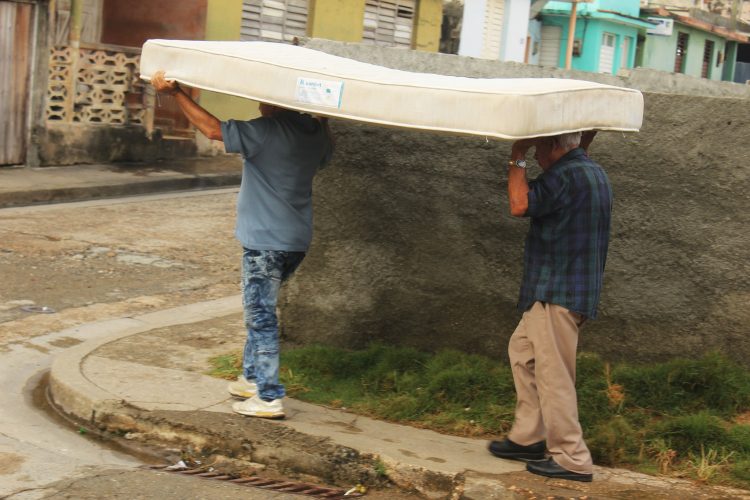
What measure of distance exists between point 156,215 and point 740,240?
26.8 ft

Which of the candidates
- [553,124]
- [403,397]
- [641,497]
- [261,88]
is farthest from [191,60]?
[641,497]

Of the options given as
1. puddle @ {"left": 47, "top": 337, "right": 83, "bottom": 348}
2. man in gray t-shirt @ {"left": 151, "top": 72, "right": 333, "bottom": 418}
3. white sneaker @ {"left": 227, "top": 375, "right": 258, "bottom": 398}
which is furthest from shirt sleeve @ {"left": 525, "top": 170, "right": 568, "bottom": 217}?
puddle @ {"left": 47, "top": 337, "right": 83, "bottom": 348}

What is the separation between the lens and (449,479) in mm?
5090

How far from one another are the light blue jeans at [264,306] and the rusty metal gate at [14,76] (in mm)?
9938

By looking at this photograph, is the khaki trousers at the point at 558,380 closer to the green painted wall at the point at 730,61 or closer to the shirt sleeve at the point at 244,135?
the shirt sleeve at the point at 244,135

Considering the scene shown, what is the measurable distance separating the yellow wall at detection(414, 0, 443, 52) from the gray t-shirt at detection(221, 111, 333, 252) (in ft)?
63.2

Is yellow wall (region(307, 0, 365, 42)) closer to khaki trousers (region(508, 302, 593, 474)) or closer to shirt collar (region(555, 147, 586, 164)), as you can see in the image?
shirt collar (region(555, 147, 586, 164))

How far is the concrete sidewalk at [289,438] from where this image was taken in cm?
502

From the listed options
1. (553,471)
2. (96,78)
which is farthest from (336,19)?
(553,471)

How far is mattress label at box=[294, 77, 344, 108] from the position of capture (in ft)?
16.0

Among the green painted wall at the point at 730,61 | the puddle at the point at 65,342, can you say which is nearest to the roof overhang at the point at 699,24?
the green painted wall at the point at 730,61

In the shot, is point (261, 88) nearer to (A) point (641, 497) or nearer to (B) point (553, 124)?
(B) point (553, 124)

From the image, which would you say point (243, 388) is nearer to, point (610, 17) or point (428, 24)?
point (428, 24)

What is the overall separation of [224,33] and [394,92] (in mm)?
14736
